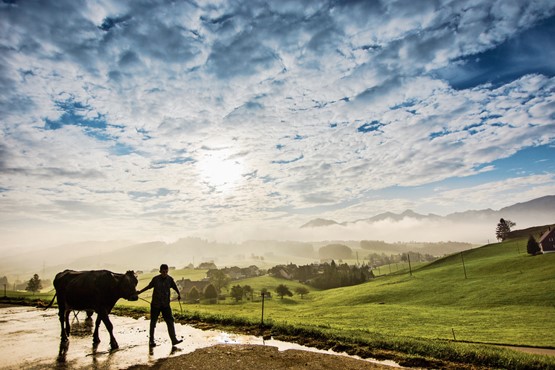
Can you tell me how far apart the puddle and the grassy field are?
2465 mm

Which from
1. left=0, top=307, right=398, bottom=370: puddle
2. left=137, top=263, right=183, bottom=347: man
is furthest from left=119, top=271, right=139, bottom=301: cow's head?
left=137, top=263, right=183, bottom=347: man

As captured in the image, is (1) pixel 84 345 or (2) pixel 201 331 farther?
(2) pixel 201 331

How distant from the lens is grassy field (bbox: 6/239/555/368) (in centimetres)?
1225

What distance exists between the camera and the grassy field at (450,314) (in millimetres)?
12250

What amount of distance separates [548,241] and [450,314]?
77807mm

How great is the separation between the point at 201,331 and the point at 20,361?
19.5ft

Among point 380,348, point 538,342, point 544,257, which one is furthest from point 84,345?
point 544,257

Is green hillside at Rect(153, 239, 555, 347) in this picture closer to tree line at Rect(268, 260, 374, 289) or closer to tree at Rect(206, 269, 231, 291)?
tree line at Rect(268, 260, 374, 289)

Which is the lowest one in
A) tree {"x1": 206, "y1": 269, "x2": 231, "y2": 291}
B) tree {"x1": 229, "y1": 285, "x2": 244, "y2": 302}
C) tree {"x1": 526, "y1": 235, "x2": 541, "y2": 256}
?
tree {"x1": 229, "y1": 285, "x2": 244, "y2": 302}

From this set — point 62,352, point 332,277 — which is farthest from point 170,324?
point 332,277

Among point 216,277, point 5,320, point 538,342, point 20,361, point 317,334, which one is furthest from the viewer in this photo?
point 216,277

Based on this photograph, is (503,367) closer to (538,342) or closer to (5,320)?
(5,320)

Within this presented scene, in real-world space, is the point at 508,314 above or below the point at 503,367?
below

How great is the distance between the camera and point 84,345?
36.1ft
